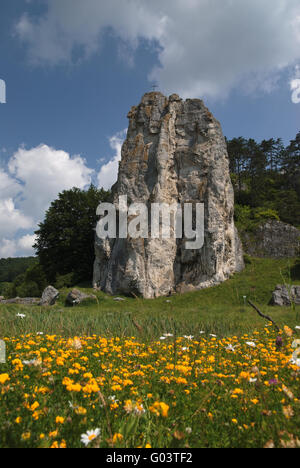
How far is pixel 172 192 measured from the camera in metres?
31.2

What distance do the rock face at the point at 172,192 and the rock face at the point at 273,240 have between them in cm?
726

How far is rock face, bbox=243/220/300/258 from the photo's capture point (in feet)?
121

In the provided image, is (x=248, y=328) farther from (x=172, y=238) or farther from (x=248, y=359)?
(x=172, y=238)

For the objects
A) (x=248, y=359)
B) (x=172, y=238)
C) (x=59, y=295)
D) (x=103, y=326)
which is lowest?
(x=59, y=295)

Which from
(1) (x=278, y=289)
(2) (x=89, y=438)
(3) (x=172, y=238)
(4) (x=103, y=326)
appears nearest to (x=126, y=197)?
(3) (x=172, y=238)

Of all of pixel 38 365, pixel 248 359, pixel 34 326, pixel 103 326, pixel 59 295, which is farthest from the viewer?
pixel 59 295

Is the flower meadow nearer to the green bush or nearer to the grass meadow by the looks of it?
the grass meadow

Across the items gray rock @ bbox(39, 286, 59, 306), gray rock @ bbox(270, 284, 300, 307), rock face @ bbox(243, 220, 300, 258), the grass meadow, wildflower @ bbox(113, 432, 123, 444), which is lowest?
gray rock @ bbox(39, 286, 59, 306)

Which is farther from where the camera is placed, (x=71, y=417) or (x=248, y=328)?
(x=248, y=328)

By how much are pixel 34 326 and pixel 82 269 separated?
1211 inches

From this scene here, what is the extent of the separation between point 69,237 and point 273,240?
2903 centimetres

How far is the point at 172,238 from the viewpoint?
97.7 feet

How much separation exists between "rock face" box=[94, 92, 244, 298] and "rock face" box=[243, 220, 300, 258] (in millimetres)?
7256

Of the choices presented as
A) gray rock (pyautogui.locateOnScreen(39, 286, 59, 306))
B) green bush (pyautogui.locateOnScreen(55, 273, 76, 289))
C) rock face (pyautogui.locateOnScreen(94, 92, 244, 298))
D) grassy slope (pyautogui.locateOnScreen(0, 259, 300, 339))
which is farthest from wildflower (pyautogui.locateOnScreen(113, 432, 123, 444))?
green bush (pyautogui.locateOnScreen(55, 273, 76, 289))
